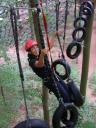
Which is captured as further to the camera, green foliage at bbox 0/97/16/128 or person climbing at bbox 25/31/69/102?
green foliage at bbox 0/97/16/128

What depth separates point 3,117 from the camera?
14.9 feet

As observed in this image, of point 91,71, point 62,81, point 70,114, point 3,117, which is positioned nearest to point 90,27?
point 62,81

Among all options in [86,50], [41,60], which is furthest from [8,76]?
[41,60]

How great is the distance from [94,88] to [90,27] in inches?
101

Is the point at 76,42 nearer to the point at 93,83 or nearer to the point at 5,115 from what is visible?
the point at 5,115

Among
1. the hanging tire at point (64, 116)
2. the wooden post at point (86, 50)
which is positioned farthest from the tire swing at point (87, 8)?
the hanging tire at point (64, 116)

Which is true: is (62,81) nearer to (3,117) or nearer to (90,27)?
(90,27)

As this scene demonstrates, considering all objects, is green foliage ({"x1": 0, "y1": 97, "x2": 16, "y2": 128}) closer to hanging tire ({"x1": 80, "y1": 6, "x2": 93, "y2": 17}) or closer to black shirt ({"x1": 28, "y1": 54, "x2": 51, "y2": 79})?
black shirt ({"x1": 28, "y1": 54, "x2": 51, "y2": 79})

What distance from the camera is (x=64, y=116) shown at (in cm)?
252

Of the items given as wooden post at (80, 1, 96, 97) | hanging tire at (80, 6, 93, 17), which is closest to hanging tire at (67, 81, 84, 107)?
hanging tire at (80, 6, 93, 17)

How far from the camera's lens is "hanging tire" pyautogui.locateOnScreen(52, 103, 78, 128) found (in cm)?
244

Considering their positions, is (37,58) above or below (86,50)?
above

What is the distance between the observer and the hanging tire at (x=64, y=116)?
8.00 ft

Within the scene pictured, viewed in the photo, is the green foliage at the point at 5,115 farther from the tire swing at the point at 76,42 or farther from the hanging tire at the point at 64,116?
the hanging tire at the point at 64,116
